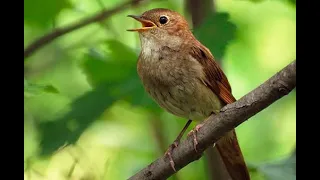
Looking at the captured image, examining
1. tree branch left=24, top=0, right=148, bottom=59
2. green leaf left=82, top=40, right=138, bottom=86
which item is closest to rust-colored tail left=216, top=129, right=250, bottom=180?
green leaf left=82, top=40, right=138, bottom=86

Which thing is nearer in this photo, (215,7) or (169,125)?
(215,7)

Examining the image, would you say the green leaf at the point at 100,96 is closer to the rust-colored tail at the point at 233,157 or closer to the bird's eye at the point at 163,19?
the bird's eye at the point at 163,19

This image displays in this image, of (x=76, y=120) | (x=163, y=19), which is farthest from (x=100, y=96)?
(x=163, y=19)

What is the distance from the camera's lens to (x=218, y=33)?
450 cm

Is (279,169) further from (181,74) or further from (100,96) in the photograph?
(100,96)

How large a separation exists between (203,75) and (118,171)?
1.71m

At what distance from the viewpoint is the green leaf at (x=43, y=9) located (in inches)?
198

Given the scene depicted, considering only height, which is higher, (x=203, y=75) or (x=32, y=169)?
(x=203, y=75)

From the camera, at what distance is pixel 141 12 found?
4.98 m

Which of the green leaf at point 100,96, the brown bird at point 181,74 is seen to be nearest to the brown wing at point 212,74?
the brown bird at point 181,74
